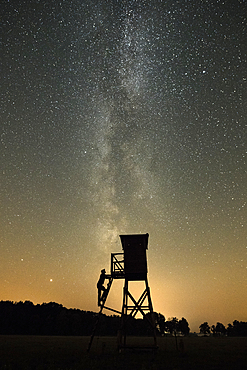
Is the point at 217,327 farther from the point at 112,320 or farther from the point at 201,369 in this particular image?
the point at 201,369

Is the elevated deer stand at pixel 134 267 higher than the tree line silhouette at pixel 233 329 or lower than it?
lower

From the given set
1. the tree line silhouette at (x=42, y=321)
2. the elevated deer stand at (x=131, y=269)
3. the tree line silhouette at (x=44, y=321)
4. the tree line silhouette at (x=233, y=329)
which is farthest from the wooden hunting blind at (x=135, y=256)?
the tree line silhouette at (x=233, y=329)

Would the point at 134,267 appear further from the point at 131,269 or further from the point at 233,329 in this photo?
the point at 233,329

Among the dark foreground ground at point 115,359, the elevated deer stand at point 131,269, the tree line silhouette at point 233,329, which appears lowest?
the dark foreground ground at point 115,359

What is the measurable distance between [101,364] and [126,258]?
7.34 metres

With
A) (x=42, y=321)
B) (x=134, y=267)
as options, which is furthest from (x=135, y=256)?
(x=42, y=321)

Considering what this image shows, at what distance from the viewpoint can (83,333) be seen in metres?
89.1

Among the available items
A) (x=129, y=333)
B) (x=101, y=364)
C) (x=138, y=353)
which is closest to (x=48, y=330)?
(x=129, y=333)

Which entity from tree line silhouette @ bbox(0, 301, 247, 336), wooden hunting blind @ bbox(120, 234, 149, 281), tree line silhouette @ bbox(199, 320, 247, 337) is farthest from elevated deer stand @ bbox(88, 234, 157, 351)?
tree line silhouette @ bbox(199, 320, 247, 337)

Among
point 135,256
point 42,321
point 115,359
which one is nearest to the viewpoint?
point 115,359

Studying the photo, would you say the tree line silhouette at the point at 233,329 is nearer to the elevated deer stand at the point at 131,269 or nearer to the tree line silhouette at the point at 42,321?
the tree line silhouette at the point at 42,321

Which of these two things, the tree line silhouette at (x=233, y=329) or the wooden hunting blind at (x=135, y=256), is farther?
the tree line silhouette at (x=233, y=329)

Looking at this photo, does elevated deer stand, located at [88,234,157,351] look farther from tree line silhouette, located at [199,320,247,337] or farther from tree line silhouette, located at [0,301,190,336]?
tree line silhouette, located at [199,320,247,337]

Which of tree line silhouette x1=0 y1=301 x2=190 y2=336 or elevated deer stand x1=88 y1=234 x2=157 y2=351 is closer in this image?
elevated deer stand x1=88 y1=234 x2=157 y2=351
